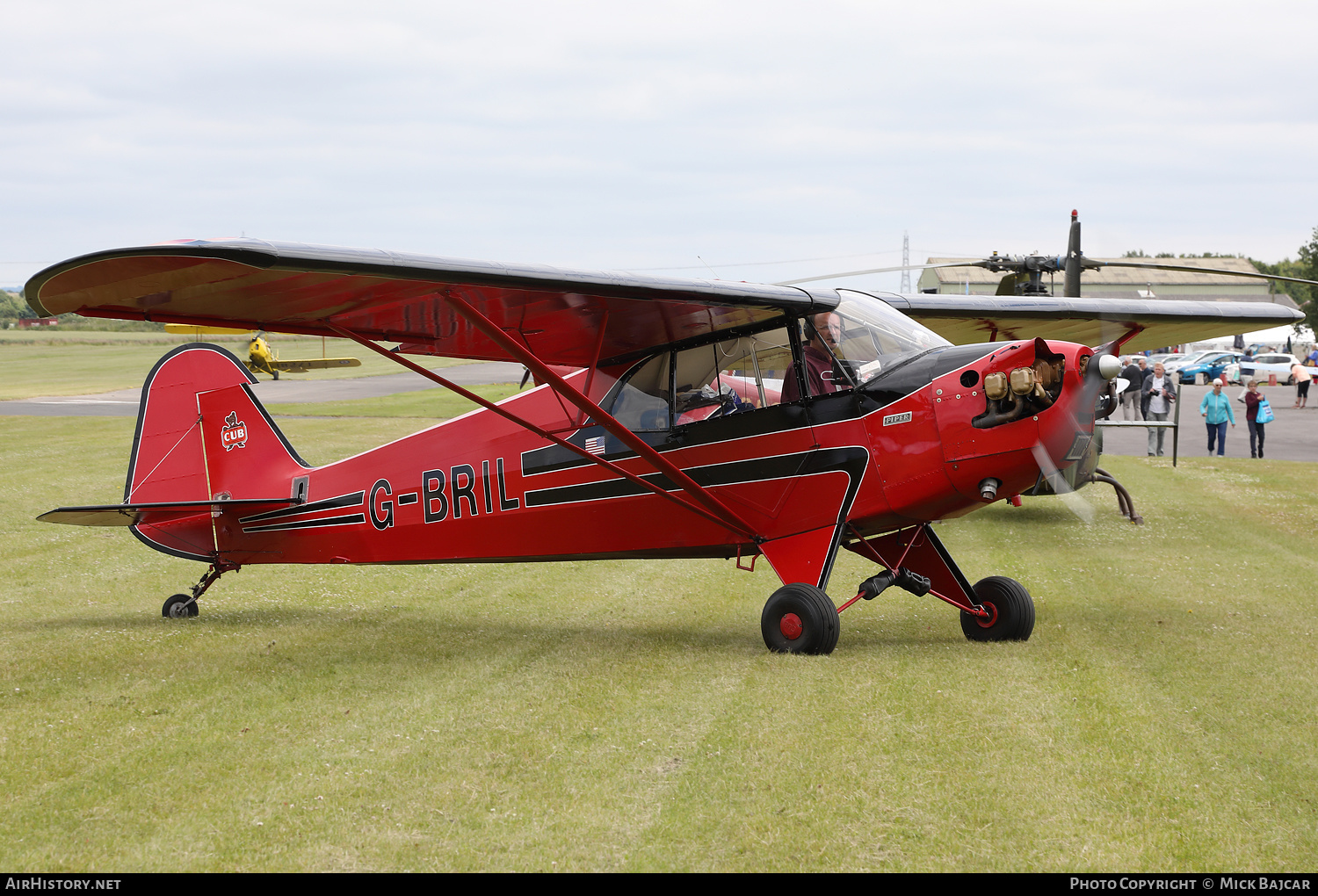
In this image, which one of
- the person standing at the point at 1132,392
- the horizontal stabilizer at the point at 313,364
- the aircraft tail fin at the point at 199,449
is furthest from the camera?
the horizontal stabilizer at the point at 313,364

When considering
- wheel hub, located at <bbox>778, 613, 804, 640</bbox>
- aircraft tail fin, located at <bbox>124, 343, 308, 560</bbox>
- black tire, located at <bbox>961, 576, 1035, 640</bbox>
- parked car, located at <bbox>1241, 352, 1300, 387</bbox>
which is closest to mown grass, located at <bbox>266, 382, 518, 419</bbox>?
aircraft tail fin, located at <bbox>124, 343, 308, 560</bbox>

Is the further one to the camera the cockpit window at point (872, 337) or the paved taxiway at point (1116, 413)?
the paved taxiway at point (1116, 413)

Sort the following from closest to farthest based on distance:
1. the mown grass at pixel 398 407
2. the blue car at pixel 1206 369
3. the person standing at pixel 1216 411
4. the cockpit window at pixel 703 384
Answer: the cockpit window at pixel 703 384
the person standing at pixel 1216 411
the mown grass at pixel 398 407
the blue car at pixel 1206 369

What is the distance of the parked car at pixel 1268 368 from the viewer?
53.6m

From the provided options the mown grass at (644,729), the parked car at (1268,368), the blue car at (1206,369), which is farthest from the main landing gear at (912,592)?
the blue car at (1206,369)

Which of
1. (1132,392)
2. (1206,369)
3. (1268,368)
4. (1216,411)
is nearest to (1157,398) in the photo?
(1132,392)

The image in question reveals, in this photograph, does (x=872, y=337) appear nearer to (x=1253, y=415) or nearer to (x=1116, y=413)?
(x=1253, y=415)

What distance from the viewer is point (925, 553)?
8500 millimetres

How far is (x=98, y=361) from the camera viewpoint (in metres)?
68.4

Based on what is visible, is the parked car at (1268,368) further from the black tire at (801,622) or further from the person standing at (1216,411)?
the black tire at (801,622)

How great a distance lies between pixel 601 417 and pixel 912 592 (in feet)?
9.19

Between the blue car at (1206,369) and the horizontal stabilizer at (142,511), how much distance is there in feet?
179

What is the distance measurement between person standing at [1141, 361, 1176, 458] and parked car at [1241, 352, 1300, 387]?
32.7 metres

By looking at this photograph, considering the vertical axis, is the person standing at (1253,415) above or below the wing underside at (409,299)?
below
